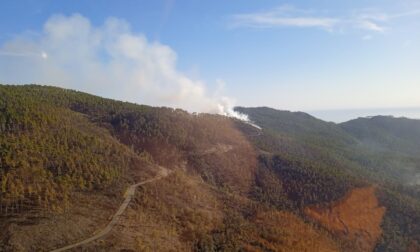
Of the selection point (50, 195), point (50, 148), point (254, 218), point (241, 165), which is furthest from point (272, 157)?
point (50, 195)

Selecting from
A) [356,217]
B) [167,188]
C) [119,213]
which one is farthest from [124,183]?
[356,217]

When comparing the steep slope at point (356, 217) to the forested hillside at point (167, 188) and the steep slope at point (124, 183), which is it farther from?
the steep slope at point (124, 183)

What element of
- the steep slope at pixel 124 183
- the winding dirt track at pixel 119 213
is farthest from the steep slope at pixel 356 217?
the winding dirt track at pixel 119 213

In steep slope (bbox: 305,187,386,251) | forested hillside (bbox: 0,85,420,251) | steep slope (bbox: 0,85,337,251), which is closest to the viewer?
steep slope (bbox: 0,85,337,251)

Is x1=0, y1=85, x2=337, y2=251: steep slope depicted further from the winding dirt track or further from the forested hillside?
the winding dirt track

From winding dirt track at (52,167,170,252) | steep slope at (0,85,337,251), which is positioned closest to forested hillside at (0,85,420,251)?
steep slope at (0,85,337,251)

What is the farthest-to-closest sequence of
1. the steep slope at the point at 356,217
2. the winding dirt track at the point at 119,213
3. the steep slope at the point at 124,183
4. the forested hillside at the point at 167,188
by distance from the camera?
1. the steep slope at the point at 356,217
2. the forested hillside at the point at 167,188
3. the steep slope at the point at 124,183
4. the winding dirt track at the point at 119,213

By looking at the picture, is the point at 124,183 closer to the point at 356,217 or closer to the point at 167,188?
the point at 167,188

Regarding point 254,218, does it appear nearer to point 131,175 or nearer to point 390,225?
point 131,175
